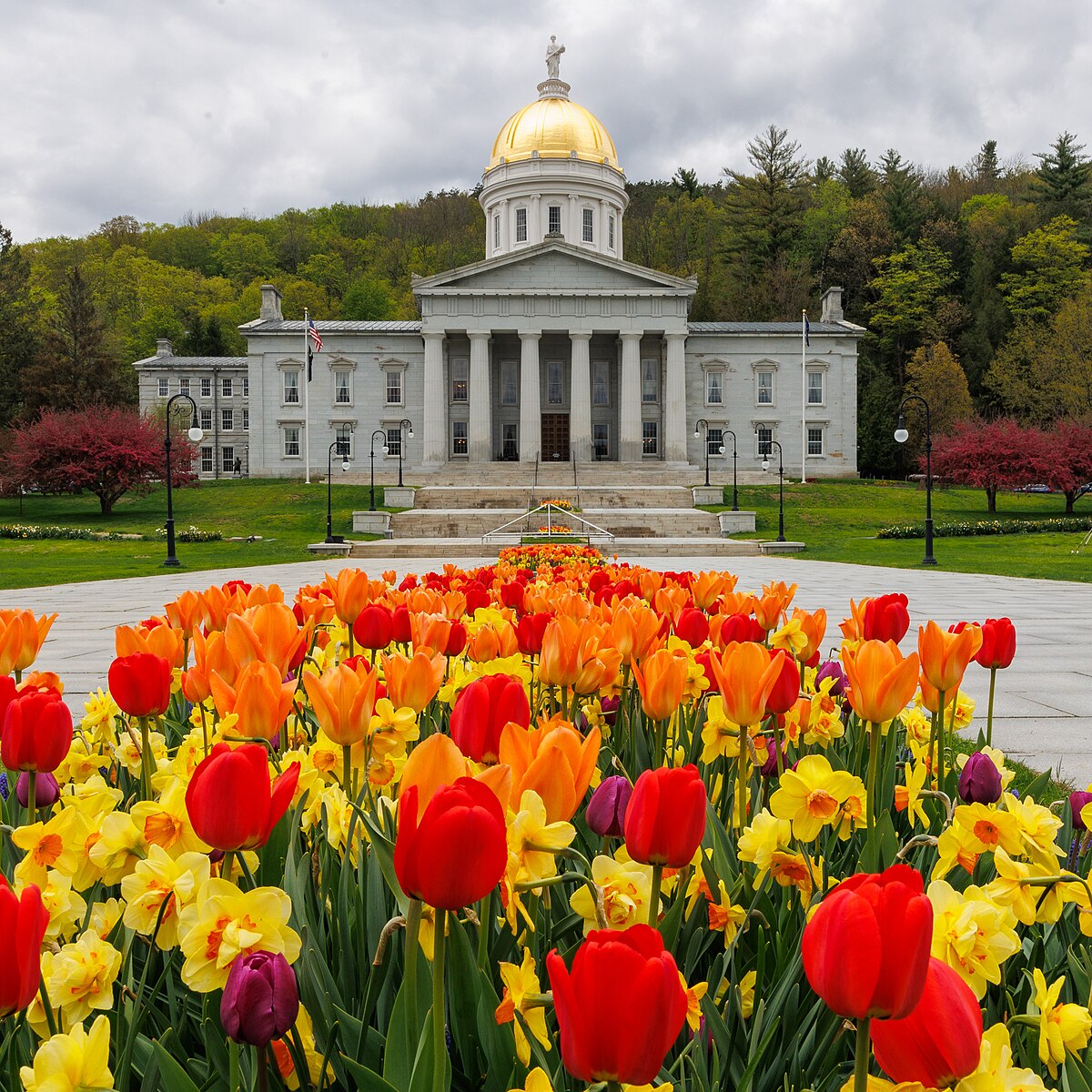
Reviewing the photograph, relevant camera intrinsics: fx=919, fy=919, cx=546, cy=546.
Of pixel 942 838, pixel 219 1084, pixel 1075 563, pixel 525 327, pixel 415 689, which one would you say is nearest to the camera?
pixel 219 1084

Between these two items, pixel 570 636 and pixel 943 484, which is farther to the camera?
pixel 943 484

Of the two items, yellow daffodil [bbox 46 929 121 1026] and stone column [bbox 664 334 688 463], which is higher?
stone column [bbox 664 334 688 463]

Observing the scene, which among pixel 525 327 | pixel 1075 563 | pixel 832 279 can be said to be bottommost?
pixel 1075 563

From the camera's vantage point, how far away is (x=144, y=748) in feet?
6.26

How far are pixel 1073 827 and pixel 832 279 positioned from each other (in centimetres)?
7584

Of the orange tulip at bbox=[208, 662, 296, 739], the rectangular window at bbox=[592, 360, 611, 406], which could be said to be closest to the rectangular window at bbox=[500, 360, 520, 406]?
the rectangular window at bbox=[592, 360, 611, 406]

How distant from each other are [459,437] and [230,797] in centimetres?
5541

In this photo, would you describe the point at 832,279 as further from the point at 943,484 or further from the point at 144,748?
the point at 144,748

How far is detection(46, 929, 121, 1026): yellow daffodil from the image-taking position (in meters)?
1.12

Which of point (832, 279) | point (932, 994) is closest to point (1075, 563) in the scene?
point (932, 994)

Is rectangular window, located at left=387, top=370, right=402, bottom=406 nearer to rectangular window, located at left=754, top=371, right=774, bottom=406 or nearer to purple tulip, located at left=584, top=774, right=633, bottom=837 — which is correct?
rectangular window, located at left=754, top=371, right=774, bottom=406

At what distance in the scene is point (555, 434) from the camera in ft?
185

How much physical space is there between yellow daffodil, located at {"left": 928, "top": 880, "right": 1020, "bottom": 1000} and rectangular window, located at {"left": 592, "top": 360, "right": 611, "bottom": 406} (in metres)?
56.2

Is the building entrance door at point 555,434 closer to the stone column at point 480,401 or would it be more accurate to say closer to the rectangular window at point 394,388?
the stone column at point 480,401
